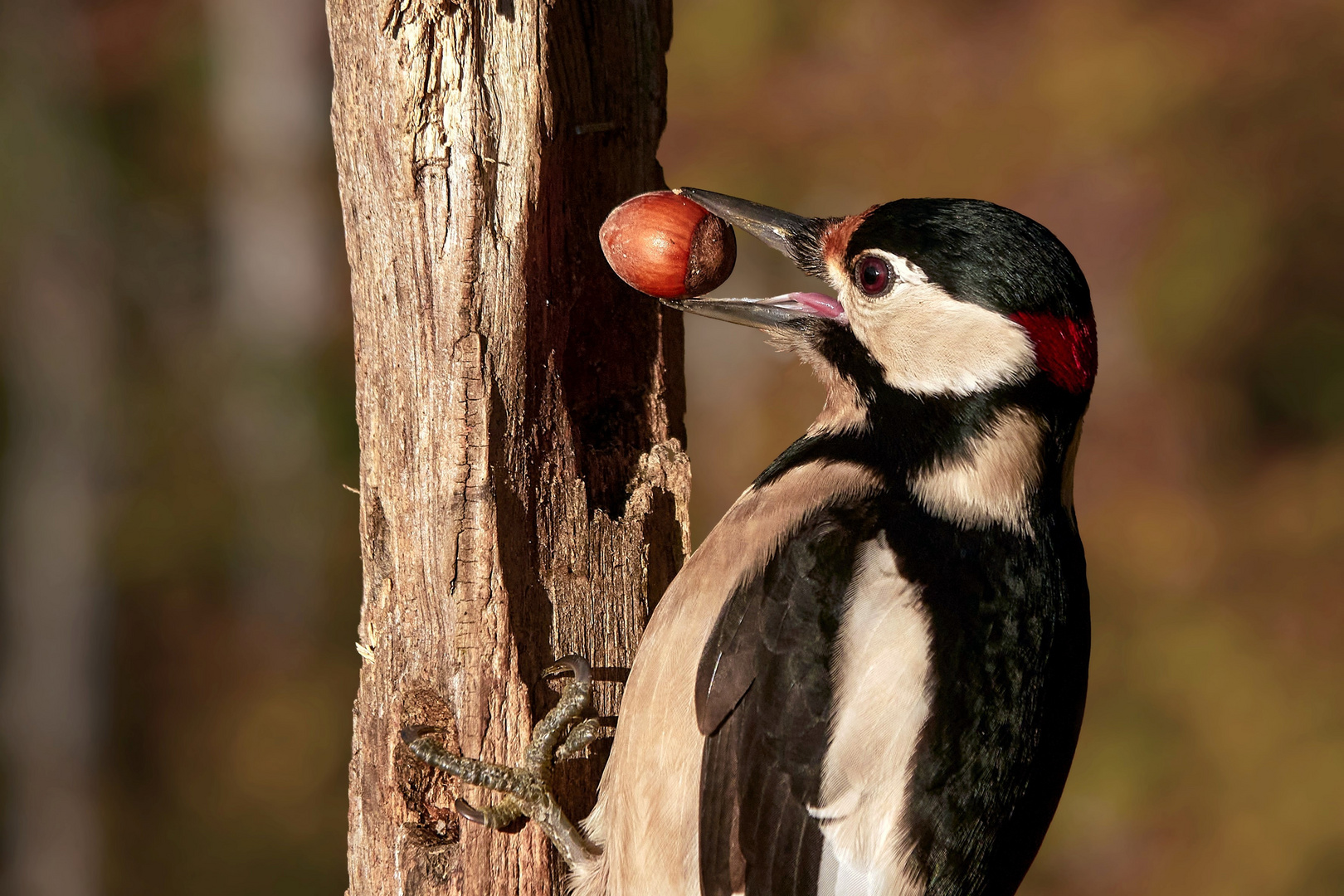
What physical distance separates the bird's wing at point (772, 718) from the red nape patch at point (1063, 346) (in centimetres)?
46

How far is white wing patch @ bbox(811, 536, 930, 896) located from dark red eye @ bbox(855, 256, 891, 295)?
0.61 metres

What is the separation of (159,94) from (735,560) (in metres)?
8.97

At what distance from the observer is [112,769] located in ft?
26.2

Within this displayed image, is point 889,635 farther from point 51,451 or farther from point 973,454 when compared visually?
point 51,451

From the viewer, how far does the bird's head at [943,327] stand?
7.13 feet

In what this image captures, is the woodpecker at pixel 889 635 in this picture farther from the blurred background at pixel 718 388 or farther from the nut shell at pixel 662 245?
the blurred background at pixel 718 388

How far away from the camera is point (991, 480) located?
223cm

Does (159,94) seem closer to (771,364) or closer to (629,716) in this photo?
(771,364)

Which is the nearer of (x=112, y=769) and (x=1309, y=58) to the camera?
(x=1309, y=58)

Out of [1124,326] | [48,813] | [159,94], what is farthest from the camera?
[159,94]

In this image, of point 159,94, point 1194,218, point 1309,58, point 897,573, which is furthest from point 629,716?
point 159,94

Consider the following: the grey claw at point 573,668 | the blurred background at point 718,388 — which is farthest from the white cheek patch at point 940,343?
the blurred background at point 718,388

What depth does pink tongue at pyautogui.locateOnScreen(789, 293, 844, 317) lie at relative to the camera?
2.44m

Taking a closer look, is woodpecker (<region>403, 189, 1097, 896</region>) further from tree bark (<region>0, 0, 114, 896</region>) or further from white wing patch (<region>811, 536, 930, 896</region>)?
tree bark (<region>0, 0, 114, 896</region>)
